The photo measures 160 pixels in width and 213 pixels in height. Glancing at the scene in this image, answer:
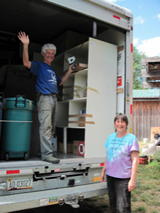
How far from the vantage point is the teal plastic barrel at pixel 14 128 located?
289 cm

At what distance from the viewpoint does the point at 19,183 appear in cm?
230

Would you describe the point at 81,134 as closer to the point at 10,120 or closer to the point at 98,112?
the point at 98,112

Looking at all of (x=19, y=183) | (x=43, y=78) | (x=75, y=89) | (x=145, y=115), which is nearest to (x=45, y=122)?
(x=43, y=78)

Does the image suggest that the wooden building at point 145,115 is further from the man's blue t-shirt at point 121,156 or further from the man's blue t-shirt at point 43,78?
the man's blue t-shirt at point 121,156

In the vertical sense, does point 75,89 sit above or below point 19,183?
above

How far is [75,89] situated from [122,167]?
193 cm

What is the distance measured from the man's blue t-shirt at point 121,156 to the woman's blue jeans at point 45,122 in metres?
0.88

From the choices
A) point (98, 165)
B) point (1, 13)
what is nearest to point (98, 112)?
point (98, 165)

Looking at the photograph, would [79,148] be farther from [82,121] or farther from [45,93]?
[45,93]

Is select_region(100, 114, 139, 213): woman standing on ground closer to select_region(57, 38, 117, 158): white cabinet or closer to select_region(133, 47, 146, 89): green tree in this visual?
select_region(57, 38, 117, 158): white cabinet

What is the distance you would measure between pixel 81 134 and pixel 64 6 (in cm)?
237

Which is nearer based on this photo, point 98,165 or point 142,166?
point 98,165

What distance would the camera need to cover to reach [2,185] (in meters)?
2.21

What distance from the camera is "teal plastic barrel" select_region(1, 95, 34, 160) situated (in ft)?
9.48
